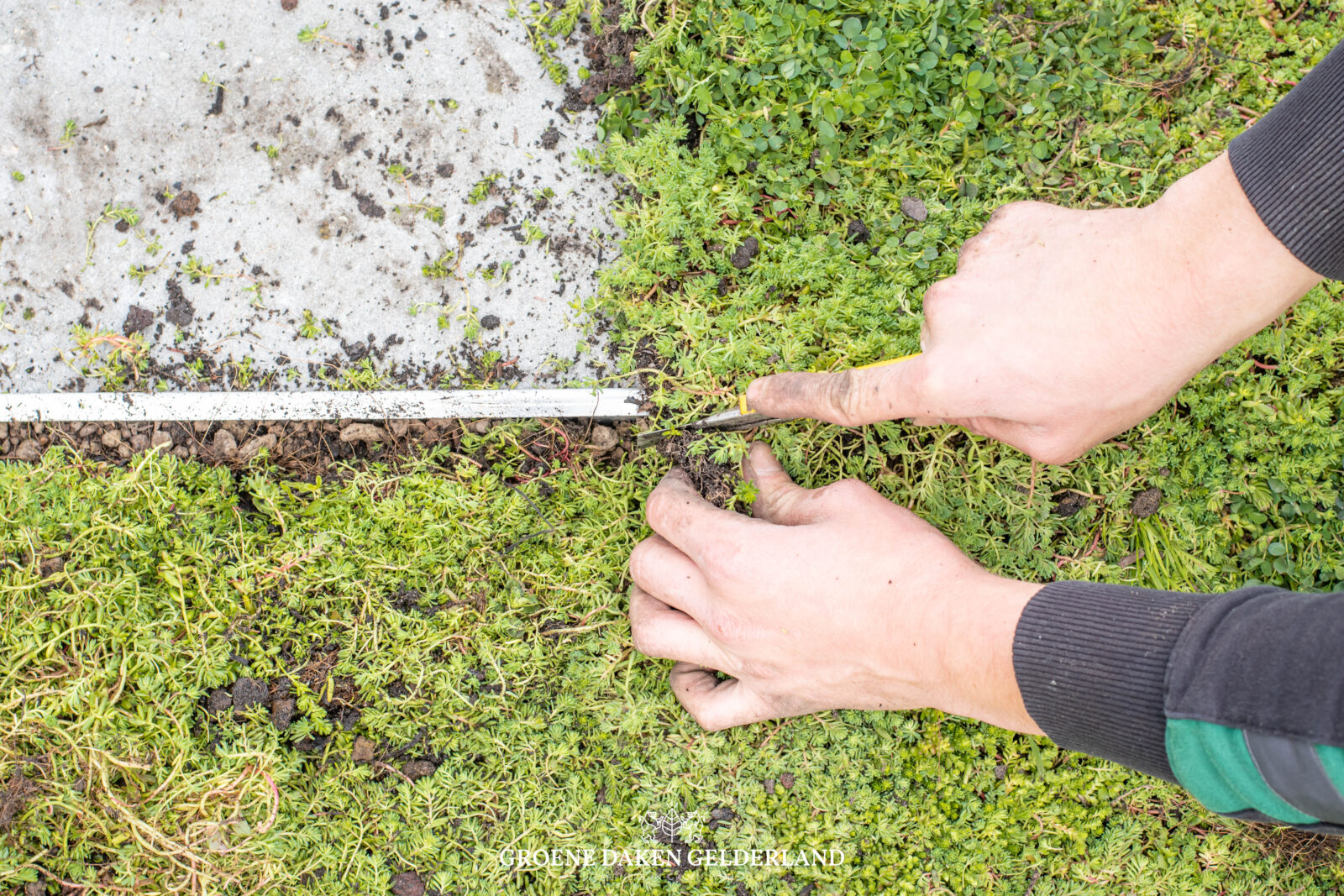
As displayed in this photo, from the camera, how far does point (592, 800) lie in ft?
9.42

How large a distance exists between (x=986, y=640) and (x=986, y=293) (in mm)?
1024

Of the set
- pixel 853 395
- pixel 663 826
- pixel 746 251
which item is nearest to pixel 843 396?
pixel 853 395

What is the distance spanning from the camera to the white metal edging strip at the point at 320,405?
2.92 m

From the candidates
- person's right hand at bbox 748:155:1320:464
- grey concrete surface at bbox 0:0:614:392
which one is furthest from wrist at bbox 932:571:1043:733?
grey concrete surface at bbox 0:0:614:392

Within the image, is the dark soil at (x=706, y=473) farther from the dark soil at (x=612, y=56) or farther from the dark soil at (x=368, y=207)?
the dark soil at (x=368, y=207)

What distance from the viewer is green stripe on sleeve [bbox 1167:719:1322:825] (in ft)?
4.79

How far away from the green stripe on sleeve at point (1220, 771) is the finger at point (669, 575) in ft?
4.40

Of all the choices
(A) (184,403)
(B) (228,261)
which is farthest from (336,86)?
(A) (184,403)

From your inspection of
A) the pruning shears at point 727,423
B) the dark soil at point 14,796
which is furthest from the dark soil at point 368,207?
the dark soil at point 14,796

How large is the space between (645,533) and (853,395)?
1.03 metres

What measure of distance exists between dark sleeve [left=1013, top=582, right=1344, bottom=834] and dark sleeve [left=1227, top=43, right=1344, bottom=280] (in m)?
0.99

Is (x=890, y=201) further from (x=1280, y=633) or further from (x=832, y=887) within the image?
(x=832, y=887)

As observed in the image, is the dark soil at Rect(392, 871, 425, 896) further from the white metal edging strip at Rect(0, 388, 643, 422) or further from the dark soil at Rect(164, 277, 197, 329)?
the dark soil at Rect(164, 277, 197, 329)

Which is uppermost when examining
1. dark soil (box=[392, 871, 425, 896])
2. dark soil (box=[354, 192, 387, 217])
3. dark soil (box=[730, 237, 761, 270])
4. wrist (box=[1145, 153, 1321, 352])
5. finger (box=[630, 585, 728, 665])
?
wrist (box=[1145, 153, 1321, 352])
